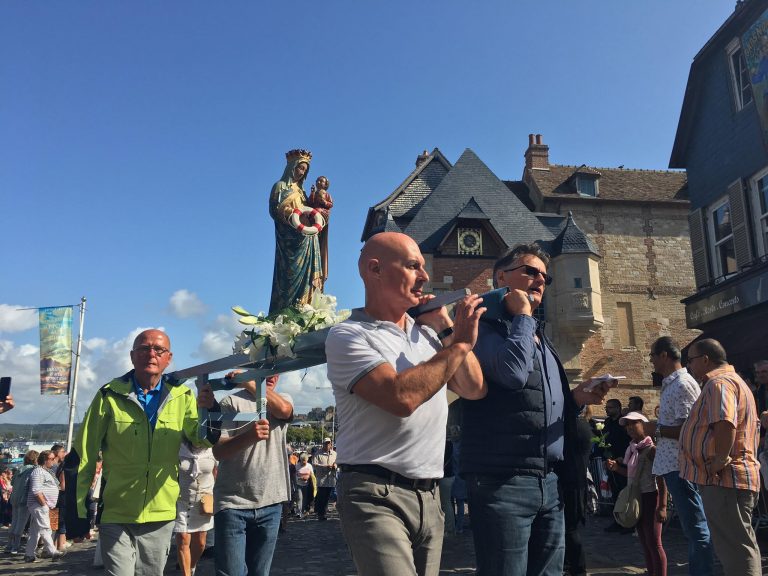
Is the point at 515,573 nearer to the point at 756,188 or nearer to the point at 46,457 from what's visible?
the point at 46,457

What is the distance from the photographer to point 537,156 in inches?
1277

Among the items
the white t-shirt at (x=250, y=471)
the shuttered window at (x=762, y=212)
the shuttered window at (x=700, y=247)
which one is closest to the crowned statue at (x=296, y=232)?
the white t-shirt at (x=250, y=471)

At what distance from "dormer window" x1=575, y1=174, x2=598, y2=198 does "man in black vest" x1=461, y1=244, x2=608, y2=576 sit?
28811 millimetres

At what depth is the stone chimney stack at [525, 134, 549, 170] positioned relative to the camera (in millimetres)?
32375

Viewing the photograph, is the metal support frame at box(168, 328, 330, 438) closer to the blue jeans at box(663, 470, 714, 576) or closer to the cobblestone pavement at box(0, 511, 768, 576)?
the blue jeans at box(663, 470, 714, 576)

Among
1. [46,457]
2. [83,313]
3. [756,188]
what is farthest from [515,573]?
[83,313]

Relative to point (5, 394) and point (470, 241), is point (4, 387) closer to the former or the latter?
point (5, 394)

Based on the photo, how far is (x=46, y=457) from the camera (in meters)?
11.4

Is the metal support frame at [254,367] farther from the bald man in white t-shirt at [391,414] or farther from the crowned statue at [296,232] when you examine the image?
the crowned statue at [296,232]

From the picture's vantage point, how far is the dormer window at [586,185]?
30641 millimetres

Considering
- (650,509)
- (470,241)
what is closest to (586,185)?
(470,241)

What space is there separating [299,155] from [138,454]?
5273 millimetres

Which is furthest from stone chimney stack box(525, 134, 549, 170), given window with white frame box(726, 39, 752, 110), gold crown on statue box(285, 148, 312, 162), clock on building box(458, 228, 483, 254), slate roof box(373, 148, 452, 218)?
gold crown on statue box(285, 148, 312, 162)

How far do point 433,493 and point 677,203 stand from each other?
103ft
